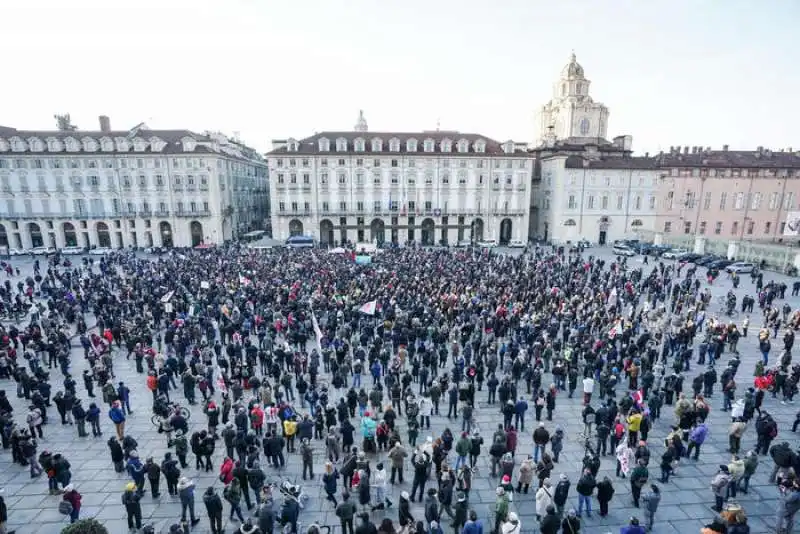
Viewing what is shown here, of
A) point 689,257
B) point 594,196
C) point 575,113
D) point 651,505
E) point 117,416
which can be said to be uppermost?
point 575,113

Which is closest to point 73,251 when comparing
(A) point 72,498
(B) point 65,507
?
(A) point 72,498

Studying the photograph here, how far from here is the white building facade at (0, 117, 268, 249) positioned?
48.4m

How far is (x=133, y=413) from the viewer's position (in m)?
13.9

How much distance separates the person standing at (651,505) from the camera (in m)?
8.30

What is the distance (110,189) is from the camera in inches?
1959

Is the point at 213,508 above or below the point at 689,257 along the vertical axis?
above

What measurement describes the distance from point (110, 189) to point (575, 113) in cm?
6479

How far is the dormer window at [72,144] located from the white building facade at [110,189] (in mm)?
100

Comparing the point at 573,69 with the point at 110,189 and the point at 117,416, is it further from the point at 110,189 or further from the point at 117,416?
the point at 117,416

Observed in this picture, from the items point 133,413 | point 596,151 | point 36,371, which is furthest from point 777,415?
point 596,151

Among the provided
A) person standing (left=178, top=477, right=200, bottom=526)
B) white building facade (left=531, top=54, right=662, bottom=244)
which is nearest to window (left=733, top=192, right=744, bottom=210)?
white building facade (left=531, top=54, right=662, bottom=244)

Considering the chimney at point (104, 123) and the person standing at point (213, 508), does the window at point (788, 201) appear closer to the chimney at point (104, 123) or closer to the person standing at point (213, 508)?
the person standing at point (213, 508)

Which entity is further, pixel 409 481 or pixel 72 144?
pixel 72 144

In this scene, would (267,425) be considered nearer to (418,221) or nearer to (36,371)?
(36,371)
